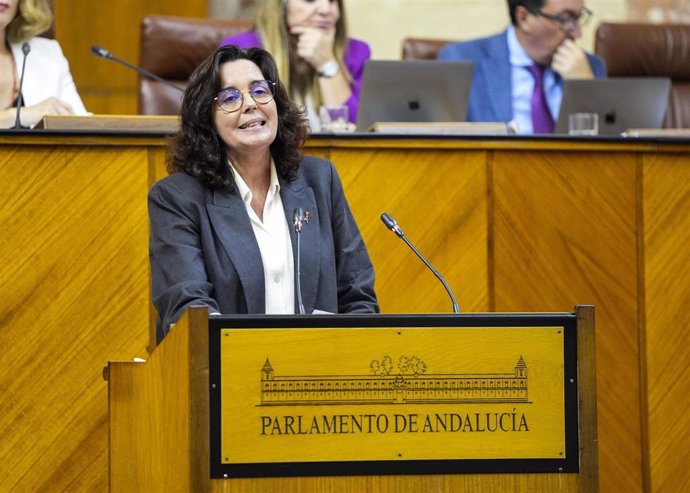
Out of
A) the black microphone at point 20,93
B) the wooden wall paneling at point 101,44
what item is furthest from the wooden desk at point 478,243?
the wooden wall paneling at point 101,44

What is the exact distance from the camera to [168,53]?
14.7 feet

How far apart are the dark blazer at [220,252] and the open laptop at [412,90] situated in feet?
3.77

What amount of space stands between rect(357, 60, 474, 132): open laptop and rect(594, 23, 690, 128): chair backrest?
101 cm

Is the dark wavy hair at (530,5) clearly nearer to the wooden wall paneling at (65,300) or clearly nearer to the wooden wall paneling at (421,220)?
the wooden wall paneling at (421,220)

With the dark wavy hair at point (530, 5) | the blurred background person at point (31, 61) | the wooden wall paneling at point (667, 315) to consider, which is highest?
the dark wavy hair at point (530, 5)

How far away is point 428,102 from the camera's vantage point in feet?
13.2

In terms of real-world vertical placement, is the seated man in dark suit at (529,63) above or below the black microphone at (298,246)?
above

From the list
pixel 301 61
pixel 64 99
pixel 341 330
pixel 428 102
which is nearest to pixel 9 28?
pixel 64 99

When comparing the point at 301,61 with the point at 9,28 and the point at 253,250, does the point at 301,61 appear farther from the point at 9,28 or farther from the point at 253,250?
the point at 253,250

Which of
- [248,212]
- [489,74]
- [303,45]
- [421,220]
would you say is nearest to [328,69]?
[303,45]

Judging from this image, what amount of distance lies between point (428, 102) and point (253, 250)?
1.44 metres

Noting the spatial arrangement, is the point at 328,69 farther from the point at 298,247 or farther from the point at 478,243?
the point at 298,247

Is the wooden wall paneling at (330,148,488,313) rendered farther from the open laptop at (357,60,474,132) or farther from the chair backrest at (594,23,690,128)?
the chair backrest at (594,23,690,128)

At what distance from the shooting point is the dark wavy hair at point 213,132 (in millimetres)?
2820
